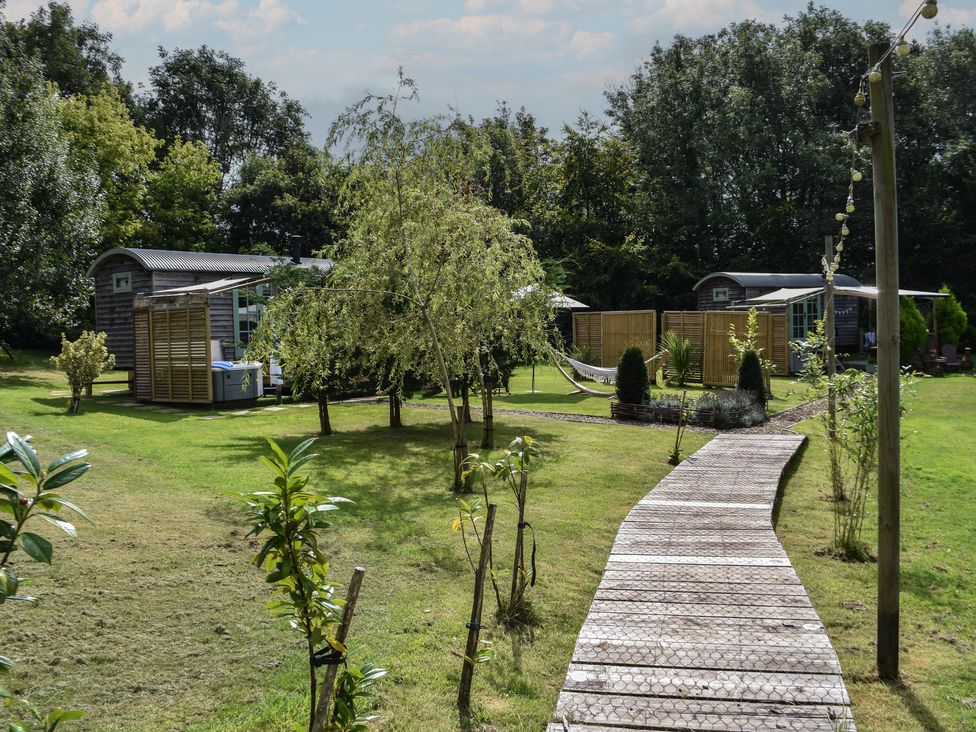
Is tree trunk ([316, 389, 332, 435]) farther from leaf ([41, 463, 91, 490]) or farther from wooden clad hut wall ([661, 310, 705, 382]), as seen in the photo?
leaf ([41, 463, 91, 490])

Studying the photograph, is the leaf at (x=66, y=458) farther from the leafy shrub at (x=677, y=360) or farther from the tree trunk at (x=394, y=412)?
the leafy shrub at (x=677, y=360)

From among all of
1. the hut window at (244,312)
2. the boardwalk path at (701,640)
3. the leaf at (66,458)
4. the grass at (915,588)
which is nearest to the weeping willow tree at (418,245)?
the boardwalk path at (701,640)

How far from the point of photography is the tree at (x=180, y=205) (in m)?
32.6

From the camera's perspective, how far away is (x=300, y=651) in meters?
4.21

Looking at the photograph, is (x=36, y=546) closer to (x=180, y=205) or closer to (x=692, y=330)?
(x=692, y=330)

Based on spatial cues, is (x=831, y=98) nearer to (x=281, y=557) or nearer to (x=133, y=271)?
(x=133, y=271)

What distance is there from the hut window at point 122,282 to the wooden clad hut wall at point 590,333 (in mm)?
12284

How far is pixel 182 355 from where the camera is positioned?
1628 cm

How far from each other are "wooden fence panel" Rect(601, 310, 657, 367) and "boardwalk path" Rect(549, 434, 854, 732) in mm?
14899

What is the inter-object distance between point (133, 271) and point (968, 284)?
2822cm

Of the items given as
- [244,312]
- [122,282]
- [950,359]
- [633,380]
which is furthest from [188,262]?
[950,359]

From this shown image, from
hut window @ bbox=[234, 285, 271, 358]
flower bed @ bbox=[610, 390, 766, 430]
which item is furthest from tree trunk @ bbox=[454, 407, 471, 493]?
hut window @ bbox=[234, 285, 271, 358]

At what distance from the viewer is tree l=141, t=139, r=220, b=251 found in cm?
3256

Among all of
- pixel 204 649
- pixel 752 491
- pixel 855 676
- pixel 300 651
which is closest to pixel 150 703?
pixel 204 649
